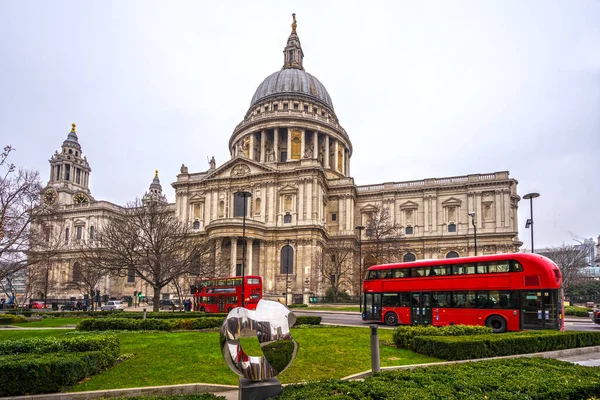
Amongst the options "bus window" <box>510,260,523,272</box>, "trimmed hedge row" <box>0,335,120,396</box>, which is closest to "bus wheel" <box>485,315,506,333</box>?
"bus window" <box>510,260,523,272</box>

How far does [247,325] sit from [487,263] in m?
18.1

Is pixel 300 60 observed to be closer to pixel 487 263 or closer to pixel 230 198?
pixel 230 198

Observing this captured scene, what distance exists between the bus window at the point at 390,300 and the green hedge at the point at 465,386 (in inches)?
641

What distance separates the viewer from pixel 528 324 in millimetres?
20406

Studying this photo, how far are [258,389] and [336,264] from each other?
51090mm

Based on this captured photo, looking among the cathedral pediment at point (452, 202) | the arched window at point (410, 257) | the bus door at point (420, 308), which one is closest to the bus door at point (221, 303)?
the bus door at point (420, 308)

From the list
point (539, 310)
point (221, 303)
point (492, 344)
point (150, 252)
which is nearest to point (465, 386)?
point (492, 344)

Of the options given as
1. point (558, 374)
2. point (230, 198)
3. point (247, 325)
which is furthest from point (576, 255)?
point (247, 325)

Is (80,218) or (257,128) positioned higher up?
(257,128)

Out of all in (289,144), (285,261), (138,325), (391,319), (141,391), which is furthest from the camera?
(289,144)

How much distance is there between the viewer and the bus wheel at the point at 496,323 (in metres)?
21.2

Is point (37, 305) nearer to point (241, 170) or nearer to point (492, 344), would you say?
point (241, 170)

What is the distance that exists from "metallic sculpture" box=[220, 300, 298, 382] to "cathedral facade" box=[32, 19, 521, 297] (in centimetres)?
4322

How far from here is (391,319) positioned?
85.7 ft
